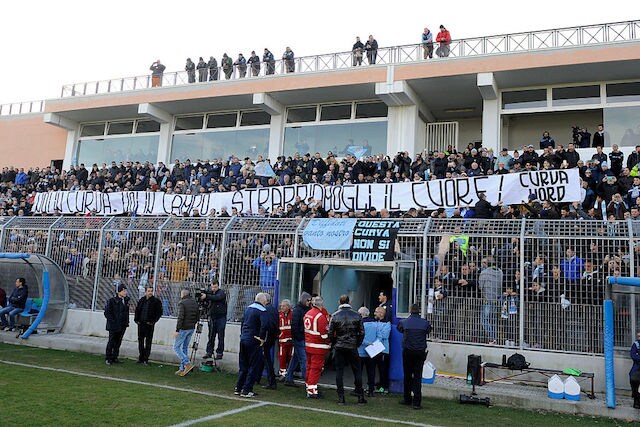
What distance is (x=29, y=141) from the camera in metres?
31.7

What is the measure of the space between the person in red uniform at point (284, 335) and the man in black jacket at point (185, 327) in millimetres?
1787

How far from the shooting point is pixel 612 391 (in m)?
9.26

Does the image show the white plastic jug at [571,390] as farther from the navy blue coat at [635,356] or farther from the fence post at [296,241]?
the fence post at [296,241]

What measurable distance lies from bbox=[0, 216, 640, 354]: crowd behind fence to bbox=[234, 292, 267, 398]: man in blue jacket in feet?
7.55

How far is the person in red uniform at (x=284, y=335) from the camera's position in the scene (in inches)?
440

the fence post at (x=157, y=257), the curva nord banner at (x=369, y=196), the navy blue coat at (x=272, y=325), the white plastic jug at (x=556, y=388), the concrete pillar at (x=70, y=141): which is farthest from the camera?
the concrete pillar at (x=70, y=141)

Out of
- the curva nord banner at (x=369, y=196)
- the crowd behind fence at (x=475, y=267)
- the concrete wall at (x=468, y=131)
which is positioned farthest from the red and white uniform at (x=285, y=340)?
the concrete wall at (x=468, y=131)

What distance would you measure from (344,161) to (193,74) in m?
10.9

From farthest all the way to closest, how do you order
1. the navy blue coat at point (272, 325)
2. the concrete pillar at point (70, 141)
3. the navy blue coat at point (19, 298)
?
the concrete pillar at point (70, 141), the navy blue coat at point (19, 298), the navy blue coat at point (272, 325)

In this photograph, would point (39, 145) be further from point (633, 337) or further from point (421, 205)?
point (633, 337)

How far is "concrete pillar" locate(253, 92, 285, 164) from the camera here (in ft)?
80.8

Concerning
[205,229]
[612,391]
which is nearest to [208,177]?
[205,229]

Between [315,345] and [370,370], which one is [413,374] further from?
[315,345]

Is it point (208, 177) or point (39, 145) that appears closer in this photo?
point (208, 177)
